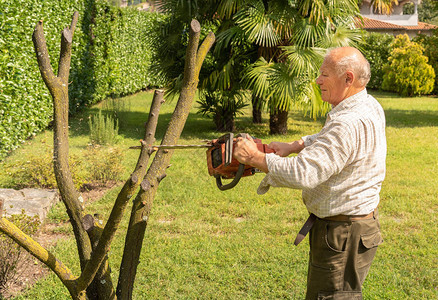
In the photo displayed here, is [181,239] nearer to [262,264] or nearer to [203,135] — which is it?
[262,264]

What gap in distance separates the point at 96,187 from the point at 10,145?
1899 mm

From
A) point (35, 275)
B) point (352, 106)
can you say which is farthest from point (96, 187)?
point (352, 106)

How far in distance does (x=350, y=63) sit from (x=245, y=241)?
2763 mm

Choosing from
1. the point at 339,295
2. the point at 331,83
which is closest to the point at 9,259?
the point at 339,295

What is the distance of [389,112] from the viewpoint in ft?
46.3

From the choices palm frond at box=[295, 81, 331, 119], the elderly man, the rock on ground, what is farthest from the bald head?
palm frond at box=[295, 81, 331, 119]

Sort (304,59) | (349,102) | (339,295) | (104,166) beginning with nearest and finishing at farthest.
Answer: (349,102) → (339,295) → (104,166) → (304,59)

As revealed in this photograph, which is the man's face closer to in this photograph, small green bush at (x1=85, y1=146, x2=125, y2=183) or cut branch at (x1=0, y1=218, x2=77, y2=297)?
cut branch at (x1=0, y1=218, x2=77, y2=297)

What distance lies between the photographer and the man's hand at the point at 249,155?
2.22m

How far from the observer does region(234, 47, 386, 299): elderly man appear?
7.03ft

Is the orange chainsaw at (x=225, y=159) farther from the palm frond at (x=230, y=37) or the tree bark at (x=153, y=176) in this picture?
the palm frond at (x=230, y=37)

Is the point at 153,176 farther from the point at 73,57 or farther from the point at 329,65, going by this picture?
the point at 73,57

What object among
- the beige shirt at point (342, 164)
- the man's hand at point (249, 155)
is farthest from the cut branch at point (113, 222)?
the beige shirt at point (342, 164)

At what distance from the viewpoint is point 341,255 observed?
2.39m
